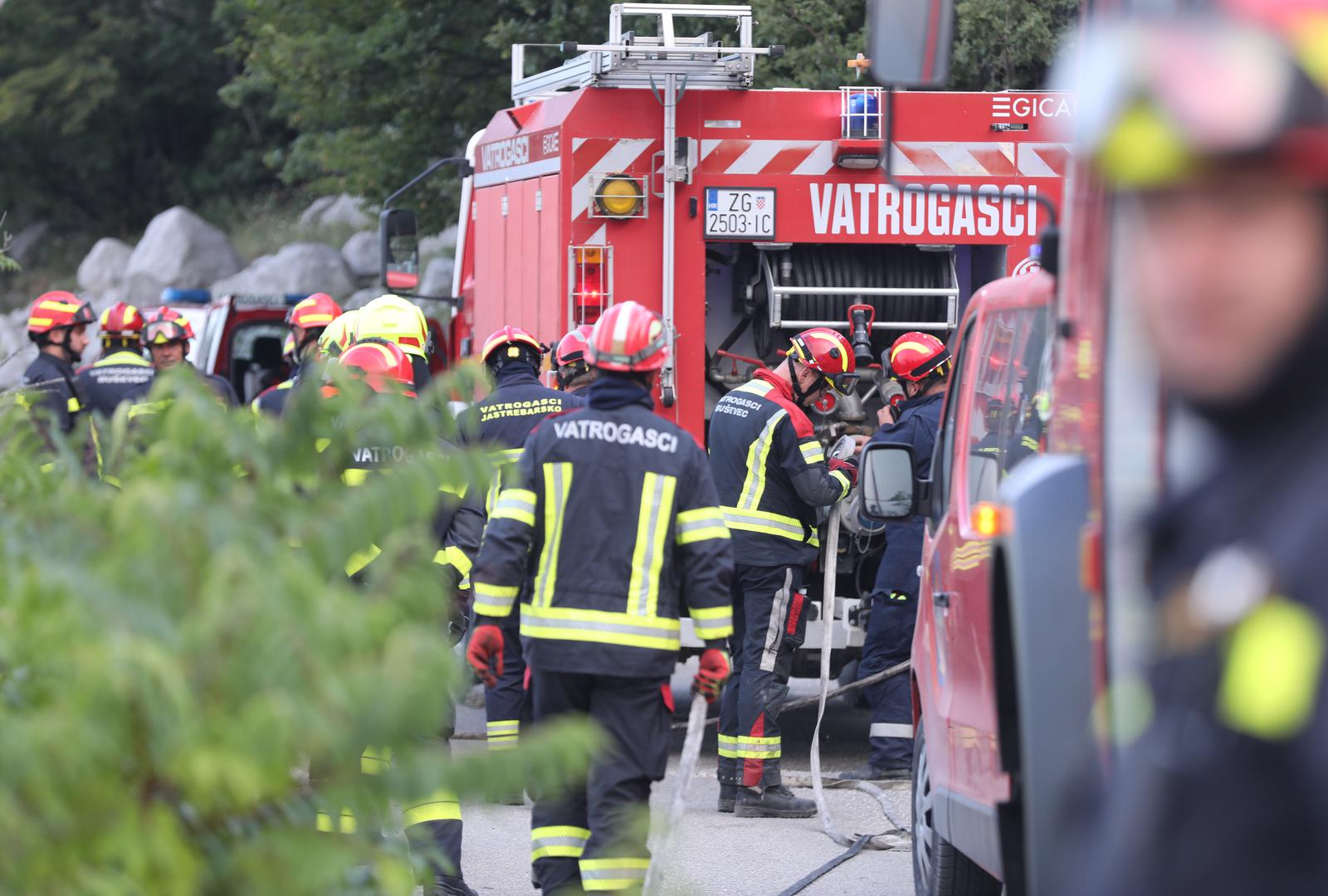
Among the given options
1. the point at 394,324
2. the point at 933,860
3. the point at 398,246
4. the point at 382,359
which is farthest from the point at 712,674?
the point at 398,246

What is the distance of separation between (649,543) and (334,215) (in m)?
30.0

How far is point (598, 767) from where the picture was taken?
5.22 meters

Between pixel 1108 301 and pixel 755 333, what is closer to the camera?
pixel 1108 301

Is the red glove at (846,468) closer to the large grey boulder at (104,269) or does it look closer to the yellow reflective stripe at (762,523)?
the yellow reflective stripe at (762,523)

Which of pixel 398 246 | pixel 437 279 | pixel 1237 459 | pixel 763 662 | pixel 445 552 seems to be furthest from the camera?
pixel 437 279

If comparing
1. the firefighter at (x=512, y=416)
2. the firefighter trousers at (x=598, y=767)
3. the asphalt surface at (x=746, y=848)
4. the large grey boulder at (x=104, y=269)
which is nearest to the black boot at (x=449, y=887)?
the asphalt surface at (x=746, y=848)

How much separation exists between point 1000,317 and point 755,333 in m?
4.38

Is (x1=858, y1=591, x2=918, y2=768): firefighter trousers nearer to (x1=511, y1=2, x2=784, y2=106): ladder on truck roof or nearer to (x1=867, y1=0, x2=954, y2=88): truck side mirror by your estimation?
(x1=511, y1=2, x2=784, y2=106): ladder on truck roof

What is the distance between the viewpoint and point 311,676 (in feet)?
6.75

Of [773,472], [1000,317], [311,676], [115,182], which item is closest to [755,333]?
[773,472]

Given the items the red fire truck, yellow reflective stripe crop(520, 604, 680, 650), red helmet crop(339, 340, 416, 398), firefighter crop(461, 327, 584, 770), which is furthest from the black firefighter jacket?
the red fire truck

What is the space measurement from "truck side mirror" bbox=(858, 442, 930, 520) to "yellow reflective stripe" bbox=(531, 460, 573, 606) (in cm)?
109

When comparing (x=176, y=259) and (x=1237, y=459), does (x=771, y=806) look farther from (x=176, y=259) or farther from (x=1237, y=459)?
(x=176, y=259)

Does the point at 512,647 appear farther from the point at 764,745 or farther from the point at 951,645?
the point at 951,645
